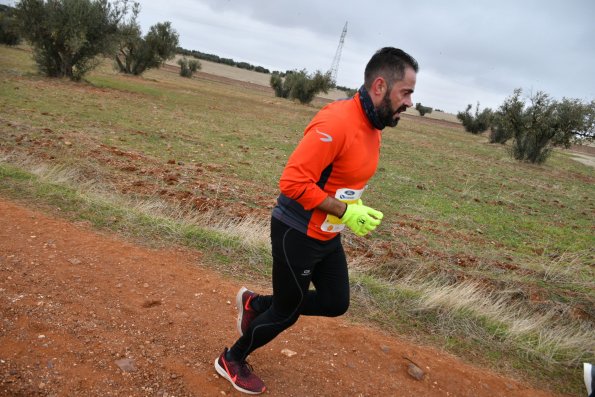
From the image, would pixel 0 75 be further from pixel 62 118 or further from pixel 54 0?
pixel 62 118

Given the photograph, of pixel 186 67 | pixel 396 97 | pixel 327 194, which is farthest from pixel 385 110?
pixel 186 67

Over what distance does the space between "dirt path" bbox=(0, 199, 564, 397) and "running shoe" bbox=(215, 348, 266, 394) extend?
0.24 feet

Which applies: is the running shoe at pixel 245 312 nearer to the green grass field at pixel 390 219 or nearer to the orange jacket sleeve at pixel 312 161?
the orange jacket sleeve at pixel 312 161

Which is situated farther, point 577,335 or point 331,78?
point 331,78

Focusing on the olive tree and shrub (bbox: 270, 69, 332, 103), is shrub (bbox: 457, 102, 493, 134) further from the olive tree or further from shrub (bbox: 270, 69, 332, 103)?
the olive tree

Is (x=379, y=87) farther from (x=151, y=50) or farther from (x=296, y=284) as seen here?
(x=151, y=50)

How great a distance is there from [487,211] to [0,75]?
64.5ft

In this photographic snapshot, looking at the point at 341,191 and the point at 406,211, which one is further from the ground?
the point at 341,191

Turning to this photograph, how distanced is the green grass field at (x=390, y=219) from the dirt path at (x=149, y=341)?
19.3 inches

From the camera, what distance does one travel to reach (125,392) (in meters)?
2.57

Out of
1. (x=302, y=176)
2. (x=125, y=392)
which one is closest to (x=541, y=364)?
(x=302, y=176)

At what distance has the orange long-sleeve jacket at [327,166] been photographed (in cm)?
225

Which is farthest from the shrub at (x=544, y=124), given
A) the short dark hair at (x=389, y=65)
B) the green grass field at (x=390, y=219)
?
the short dark hair at (x=389, y=65)

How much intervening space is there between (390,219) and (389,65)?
6.08 metres
